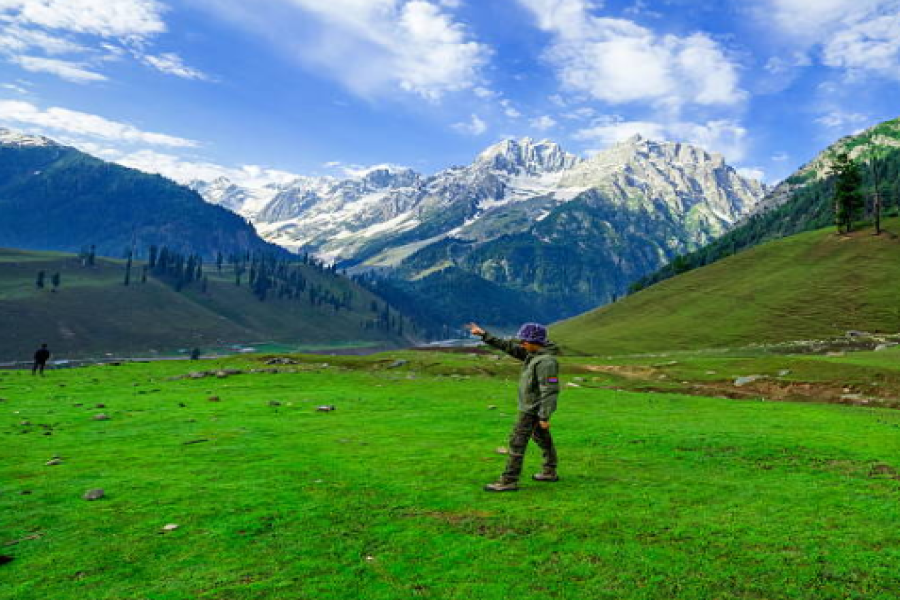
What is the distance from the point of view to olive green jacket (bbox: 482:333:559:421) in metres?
15.2

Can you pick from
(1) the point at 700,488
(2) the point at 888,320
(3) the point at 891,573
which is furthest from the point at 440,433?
(2) the point at 888,320

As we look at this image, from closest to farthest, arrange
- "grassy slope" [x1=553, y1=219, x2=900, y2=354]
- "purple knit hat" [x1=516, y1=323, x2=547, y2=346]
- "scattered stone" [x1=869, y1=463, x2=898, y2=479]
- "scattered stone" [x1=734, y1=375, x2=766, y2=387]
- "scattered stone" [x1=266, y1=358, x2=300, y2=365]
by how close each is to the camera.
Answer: "purple knit hat" [x1=516, y1=323, x2=547, y2=346] → "scattered stone" [x1=869, y1=463, x2=898, y2=479] → "scattered stone" [x1=734, y1=375, x2=766, y2=387] → "scattered stone" [x1=266, y1=358, x2=300, y2=365] → "grassy slope" [x1=553, y1=219, x2=900, y2=354]

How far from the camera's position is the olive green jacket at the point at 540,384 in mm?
15203

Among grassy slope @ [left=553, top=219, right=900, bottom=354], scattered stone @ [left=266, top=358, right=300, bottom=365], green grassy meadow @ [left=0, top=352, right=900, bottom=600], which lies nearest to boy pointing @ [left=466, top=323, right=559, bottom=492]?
green grassy meadow @ [left=0, top=352, right=900, bottom=600]

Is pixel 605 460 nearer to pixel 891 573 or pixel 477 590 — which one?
pixel 891 573

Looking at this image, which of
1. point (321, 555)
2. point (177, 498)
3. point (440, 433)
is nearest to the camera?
point (321, 555)

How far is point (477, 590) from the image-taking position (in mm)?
9422

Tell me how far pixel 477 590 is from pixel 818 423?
79.9 feet

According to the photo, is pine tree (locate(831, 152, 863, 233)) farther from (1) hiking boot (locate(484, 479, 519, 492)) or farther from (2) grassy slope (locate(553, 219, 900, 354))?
(1) hiking boot (locate(484, 479, 519, 492))

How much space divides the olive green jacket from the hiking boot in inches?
74.8

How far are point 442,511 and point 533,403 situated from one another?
158 inches

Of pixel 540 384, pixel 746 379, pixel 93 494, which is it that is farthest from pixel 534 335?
pixel 746 379

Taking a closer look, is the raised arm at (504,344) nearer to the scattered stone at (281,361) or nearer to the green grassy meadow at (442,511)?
the green grassy meadow at (442,511)

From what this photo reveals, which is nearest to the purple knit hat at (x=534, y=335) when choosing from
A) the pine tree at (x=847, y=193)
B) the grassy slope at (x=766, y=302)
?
the grassy slope at (x=766, y=302)
